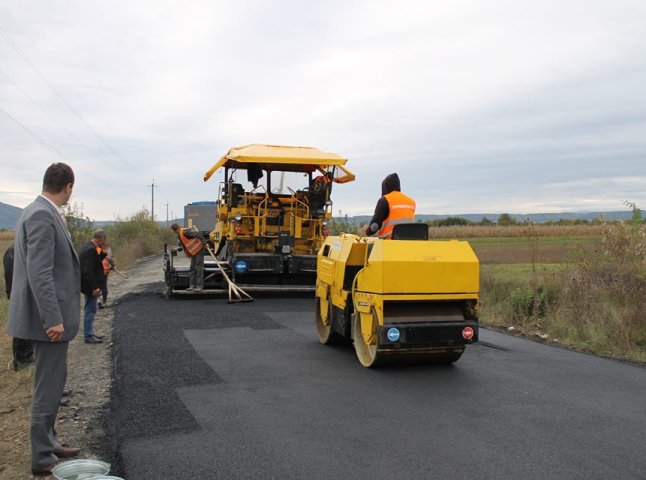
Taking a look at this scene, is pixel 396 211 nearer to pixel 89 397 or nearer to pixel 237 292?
pixel 89 397

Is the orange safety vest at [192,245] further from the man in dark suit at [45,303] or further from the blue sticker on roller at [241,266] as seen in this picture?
the man in dark suit at [45,303]

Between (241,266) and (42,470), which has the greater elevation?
(241,266)

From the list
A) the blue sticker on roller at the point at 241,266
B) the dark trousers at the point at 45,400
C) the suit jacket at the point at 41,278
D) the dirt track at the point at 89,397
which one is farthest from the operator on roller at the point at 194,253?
the dark trousers at the point at 45,400

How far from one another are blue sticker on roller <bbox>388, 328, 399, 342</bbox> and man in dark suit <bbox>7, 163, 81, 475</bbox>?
2.96m

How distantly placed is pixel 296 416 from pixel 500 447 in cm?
161

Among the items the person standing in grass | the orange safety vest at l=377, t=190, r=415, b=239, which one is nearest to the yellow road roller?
the orange safety vest at l=377, t=190, r=415, b=239

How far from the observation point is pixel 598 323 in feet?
27.3

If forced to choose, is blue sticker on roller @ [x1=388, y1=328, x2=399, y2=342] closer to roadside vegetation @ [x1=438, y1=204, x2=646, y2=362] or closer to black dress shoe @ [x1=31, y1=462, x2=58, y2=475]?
black dress shoe @ [x1=31, y1=462, x2=58, y2=475]

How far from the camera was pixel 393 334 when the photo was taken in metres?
5.77

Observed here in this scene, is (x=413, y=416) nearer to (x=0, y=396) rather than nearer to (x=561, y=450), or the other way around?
(x=561, y=450)

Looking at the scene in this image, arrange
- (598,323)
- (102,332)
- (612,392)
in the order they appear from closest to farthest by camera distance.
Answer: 1. (612,392)
2. (598,323)
3. (102,332)

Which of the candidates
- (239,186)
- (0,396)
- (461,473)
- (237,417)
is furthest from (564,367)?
(239,186)

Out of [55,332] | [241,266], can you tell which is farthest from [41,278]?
[241,266]

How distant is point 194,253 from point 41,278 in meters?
8.42
